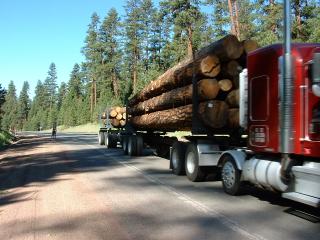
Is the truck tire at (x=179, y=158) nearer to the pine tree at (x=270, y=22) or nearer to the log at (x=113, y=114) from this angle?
the log at (x=113, y=114)

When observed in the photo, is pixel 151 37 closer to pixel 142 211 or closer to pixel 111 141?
pixel 111 141

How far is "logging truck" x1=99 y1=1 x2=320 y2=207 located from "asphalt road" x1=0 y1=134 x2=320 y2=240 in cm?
50

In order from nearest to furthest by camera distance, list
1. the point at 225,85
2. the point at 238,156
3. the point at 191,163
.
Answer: the point at 238,156 < the point at 225,85 < the point at 191,163

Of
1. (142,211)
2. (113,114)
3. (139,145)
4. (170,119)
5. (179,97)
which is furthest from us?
(113,114)

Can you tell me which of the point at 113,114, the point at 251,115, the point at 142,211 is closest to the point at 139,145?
the point at 113,114

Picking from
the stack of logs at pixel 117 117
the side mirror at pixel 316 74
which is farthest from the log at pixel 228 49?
the stack of logs at pixel 117 117

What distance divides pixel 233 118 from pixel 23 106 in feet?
568

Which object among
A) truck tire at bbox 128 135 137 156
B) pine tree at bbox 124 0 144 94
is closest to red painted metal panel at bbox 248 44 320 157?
truck tire at bbox 128 135 137 156

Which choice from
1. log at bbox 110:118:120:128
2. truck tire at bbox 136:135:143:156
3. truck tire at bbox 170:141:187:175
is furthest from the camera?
→ log at bbox 110:118:120:128

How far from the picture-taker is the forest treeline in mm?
38500

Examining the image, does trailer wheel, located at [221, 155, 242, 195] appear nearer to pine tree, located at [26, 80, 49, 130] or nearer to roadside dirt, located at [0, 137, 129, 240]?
A: roadside dirt, located at [0, 137, 129, 240]

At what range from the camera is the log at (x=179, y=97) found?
12.3 metres

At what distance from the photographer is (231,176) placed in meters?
10.1

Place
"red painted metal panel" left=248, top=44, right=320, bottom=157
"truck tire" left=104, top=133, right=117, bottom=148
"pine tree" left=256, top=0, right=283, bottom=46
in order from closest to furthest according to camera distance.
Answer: "red painted metal panel" left=248, top=44, right=320, bottom=157
"truck tire" left=104, top=133, right=117, bottom=148
"pine tree" left=256, top=0, right=283, bottom=46
